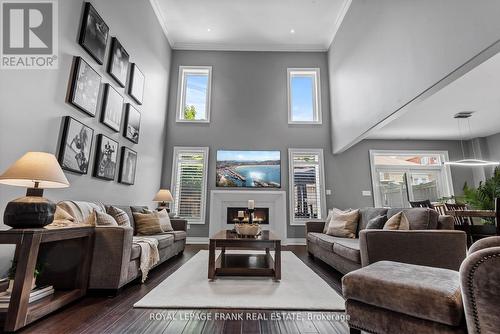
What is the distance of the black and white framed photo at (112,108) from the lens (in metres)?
3.56

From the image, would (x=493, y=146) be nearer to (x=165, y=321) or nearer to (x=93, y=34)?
(x=165, y=321)

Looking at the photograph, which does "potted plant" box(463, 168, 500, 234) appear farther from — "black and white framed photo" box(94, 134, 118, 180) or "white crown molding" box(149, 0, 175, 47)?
"white crown molding" box(149, 0, 175, 47)

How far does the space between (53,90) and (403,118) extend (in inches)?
237

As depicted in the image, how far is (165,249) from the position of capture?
3.34 metres

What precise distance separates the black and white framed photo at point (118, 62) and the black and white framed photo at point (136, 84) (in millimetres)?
175

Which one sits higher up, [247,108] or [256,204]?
[247,108]

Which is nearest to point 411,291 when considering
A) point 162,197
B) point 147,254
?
point 147,254

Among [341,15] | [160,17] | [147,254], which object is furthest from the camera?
[160,17]

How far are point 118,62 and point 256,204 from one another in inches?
162

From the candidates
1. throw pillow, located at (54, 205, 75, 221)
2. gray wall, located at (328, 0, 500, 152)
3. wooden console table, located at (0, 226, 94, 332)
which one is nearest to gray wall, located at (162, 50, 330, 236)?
gray wall, located at (328, 0, 500, 152)

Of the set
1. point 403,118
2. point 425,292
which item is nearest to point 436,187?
point 403,118

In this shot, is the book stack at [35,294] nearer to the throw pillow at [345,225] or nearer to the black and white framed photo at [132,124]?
the black and white framed photo at [132,124]

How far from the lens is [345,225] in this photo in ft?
11.9

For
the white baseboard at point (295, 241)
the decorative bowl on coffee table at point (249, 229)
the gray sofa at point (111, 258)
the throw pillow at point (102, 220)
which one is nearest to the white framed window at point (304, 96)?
the white baseboard at point (295, 241)
